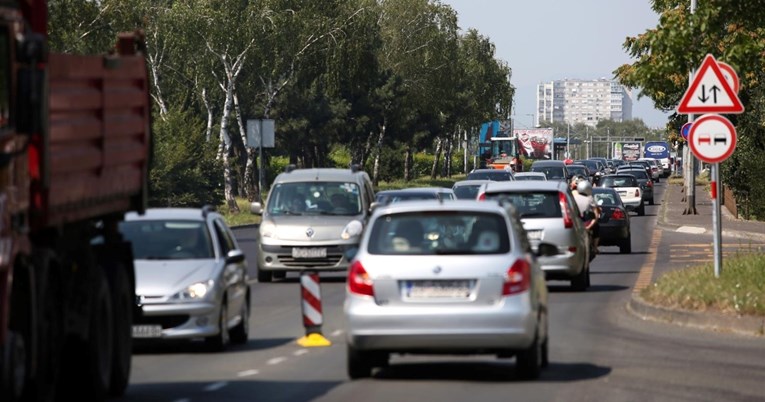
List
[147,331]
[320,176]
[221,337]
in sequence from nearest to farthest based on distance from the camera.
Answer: [147,331], [221,337], [320,176]

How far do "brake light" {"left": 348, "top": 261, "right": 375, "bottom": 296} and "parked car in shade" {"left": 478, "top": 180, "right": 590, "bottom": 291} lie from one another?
10.8 m

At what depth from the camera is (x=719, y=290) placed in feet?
63.6

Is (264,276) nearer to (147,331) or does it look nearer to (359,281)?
(147,331)

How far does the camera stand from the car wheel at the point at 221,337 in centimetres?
1627

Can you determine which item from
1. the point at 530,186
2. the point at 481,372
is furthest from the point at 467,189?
the point at 481,372

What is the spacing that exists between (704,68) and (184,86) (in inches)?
2251

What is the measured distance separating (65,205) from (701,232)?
38.4 meters

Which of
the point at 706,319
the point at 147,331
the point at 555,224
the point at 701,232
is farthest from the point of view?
the point at 701,232

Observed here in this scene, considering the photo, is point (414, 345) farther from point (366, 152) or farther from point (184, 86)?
point (366, 152)

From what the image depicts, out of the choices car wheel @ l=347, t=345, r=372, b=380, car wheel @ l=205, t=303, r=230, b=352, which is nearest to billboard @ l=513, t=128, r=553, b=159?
car wheel @ l=205, t=303, r=230, b=352

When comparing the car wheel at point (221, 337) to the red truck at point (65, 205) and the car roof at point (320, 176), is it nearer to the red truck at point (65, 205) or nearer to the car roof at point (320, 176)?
the red truck at point (65, 205)

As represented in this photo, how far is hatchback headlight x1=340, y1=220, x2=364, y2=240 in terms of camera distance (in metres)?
27.0

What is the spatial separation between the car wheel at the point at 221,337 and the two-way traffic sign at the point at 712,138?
6762mm

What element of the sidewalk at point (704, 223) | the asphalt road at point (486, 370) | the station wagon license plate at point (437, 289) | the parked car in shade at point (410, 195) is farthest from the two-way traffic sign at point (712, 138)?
the sidewalk at point (704, 223)
